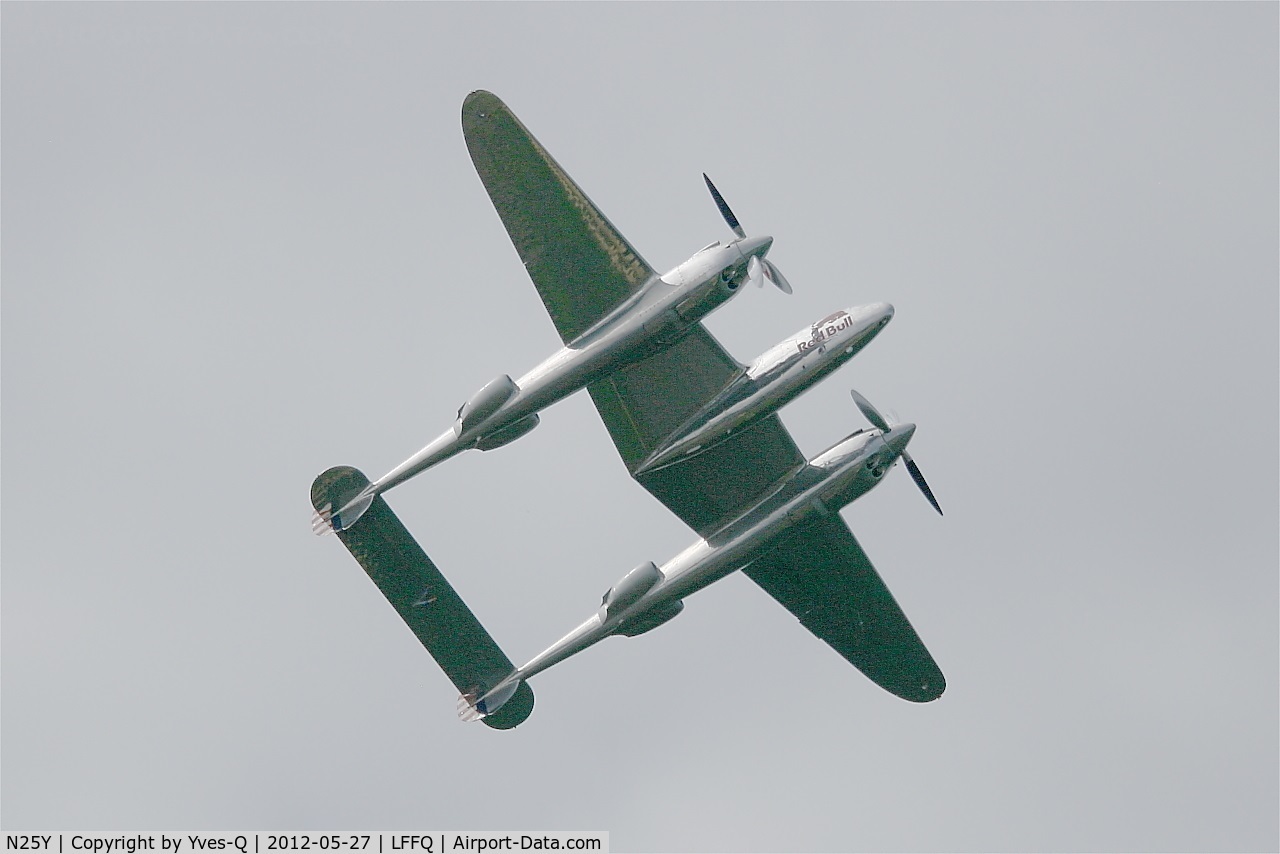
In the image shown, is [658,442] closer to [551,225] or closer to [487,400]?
[487,400]

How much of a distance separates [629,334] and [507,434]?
16.2 feet

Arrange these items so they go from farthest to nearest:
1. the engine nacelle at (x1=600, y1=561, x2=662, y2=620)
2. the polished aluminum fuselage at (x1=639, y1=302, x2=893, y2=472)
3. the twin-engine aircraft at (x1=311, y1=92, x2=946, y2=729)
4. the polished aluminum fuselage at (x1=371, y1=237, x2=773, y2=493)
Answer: the engine nacelle at (x1=600, y1=561, x2=662, y2=620) → the polished aluminum fuselage at (x1=639, y1=302, x2=893, y2=472) → the twin-engine aircraft at (x1=311, y1=92, x2=946, y2=729) → the polished aluminum fuselage at (x1=371, y1=237, x2=773, y2=493)

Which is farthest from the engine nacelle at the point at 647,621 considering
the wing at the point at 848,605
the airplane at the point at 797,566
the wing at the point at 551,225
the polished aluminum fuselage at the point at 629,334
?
the wing at the point at 551,225

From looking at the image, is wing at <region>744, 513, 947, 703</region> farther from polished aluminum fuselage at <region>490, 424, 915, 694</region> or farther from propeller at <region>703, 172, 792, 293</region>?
propeller at <region>703, 172, 792, 293</region>

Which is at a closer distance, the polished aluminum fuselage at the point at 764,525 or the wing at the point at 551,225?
Result: the wing at the point at 551,225

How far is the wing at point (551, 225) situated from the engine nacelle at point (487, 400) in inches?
101

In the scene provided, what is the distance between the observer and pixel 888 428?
6116 cm

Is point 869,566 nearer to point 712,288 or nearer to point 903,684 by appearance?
point 903,684

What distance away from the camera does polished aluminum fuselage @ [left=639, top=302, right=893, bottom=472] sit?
5888 cm

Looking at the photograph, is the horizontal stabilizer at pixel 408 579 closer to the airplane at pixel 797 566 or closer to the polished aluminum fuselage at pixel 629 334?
the airplane at pixel 797 566

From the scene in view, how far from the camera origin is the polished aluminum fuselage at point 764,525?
6106cm

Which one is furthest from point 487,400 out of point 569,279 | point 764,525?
point 764,525

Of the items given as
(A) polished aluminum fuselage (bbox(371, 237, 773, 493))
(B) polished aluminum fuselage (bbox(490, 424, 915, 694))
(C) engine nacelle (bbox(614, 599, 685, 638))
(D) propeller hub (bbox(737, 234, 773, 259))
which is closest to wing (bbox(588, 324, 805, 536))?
(B) polished aluminum fuselage (bbox(490, 424, 915, 694))

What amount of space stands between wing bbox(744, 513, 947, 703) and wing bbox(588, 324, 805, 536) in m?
2.70
